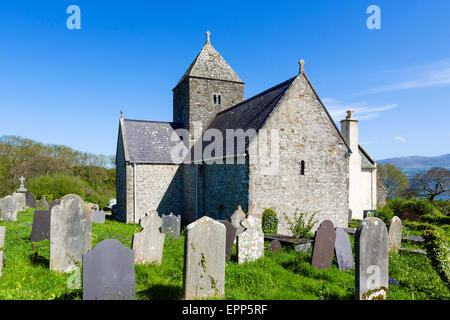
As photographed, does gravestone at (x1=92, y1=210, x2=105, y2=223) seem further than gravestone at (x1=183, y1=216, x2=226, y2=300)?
Yes

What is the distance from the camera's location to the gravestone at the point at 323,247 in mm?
7180

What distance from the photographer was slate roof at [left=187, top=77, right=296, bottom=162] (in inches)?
506

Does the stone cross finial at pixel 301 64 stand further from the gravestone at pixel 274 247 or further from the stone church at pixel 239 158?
the gravestone at pixel 274 247

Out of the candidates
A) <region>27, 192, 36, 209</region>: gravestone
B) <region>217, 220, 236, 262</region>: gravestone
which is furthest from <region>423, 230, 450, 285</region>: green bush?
<region>27, 192, 36, 209</region>: gravestone

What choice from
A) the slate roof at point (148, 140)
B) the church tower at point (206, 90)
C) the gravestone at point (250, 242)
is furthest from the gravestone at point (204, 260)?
the church tower at point (206, 90)

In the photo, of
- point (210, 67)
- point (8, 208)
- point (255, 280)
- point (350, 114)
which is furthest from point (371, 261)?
point (210, 67)

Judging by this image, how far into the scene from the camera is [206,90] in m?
20.1

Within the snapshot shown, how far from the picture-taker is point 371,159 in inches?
887

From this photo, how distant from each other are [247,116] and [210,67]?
7.30 metres

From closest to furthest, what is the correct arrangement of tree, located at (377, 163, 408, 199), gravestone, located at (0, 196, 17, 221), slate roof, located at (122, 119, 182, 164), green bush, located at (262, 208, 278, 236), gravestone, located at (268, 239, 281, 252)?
gravestone, located at (268, 239, 281, 252)
green bush, located at (262, 208, 278, 236)
gravestone, located at (0, 196, 17, 221)
slate roof, located at (122, 119, 182, 164)
tree, located at (377, 163, 408, 199)

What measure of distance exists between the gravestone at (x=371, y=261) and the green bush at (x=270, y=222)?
6326 millimetres

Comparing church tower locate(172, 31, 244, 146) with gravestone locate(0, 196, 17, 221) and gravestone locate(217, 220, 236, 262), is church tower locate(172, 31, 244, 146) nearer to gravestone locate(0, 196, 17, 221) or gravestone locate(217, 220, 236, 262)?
gravestone locate(0, 196, 17, 221)

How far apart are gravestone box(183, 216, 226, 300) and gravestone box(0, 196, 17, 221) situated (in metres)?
13.6
